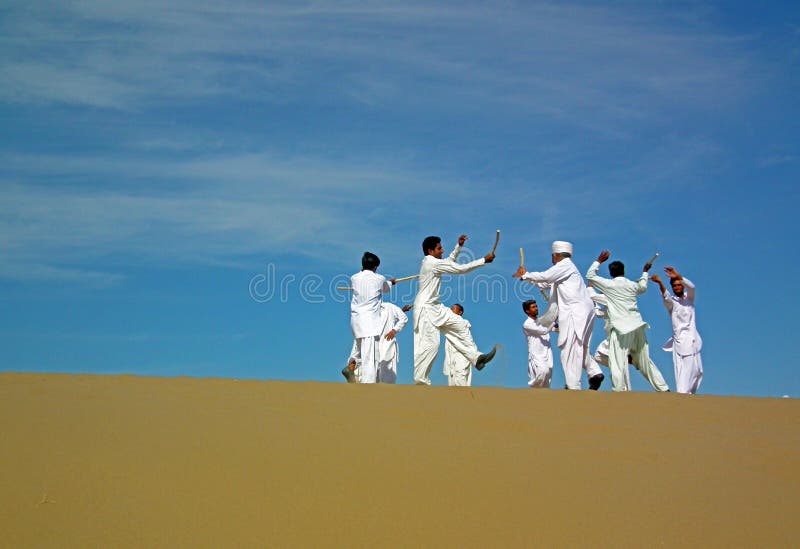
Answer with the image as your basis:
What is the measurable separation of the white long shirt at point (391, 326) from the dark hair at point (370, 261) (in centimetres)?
62

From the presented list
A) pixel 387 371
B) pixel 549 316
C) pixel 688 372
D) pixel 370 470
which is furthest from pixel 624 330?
pixel 370 470

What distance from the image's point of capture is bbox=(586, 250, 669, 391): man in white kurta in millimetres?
13891

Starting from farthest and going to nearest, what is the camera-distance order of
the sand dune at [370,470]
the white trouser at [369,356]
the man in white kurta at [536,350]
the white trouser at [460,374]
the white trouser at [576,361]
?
the white trouser at [460,374], the man in white kurta at [536,350], the white trouser at [369,356], the white trouser at [576,361], the sand dune at [370,470]

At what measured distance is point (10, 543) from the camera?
19.0 feet

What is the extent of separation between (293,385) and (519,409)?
7.31ft

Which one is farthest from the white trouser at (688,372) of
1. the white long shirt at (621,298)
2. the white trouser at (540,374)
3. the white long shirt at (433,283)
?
the white long shirt at (433,283)

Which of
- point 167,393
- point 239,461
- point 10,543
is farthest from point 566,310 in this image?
point 10,543

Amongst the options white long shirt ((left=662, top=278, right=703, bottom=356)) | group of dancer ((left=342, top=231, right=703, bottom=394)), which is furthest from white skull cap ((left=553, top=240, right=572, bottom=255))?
white long shirt ((left=662, top=278, right=703, bottom=356))

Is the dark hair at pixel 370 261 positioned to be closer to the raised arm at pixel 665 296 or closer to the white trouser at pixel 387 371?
the white trouser at pixel 387 371

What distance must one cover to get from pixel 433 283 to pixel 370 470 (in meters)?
6.22

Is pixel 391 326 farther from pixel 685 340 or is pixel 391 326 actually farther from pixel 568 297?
pixel 685 340

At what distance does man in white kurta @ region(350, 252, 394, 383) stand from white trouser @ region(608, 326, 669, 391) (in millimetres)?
3254

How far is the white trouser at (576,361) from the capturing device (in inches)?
503

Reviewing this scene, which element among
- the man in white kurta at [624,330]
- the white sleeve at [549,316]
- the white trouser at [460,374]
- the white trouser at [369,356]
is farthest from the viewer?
the white trouser at [460,374]
